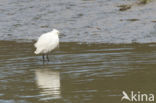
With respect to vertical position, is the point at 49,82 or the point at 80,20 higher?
the point at 80,20

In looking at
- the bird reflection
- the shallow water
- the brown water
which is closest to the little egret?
the brown water

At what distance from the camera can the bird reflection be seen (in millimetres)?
9766

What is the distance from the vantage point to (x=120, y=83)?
10414 mm

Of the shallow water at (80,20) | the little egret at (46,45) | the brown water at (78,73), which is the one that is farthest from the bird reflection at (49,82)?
Answer: the shallow water at (80,20)

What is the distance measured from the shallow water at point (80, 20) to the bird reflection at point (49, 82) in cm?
490

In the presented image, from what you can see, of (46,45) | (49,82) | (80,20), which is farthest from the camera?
(80,20)

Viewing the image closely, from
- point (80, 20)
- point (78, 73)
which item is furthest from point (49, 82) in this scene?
point (80, 20)

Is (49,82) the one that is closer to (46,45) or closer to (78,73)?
(78,73)

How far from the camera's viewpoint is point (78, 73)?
11711mm

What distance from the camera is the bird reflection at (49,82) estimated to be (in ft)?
32.0

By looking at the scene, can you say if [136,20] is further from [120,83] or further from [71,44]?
[120,83]

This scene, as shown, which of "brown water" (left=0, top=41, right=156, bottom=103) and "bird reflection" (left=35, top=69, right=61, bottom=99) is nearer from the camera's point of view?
"brown water" (left=0, top=41, right=156, bottom=103)

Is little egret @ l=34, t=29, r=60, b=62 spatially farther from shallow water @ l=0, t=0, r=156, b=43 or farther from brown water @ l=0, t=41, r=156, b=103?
shallow water @ l=0, t=0, r=156, b=43

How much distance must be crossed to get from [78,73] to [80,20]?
8.81 meters
